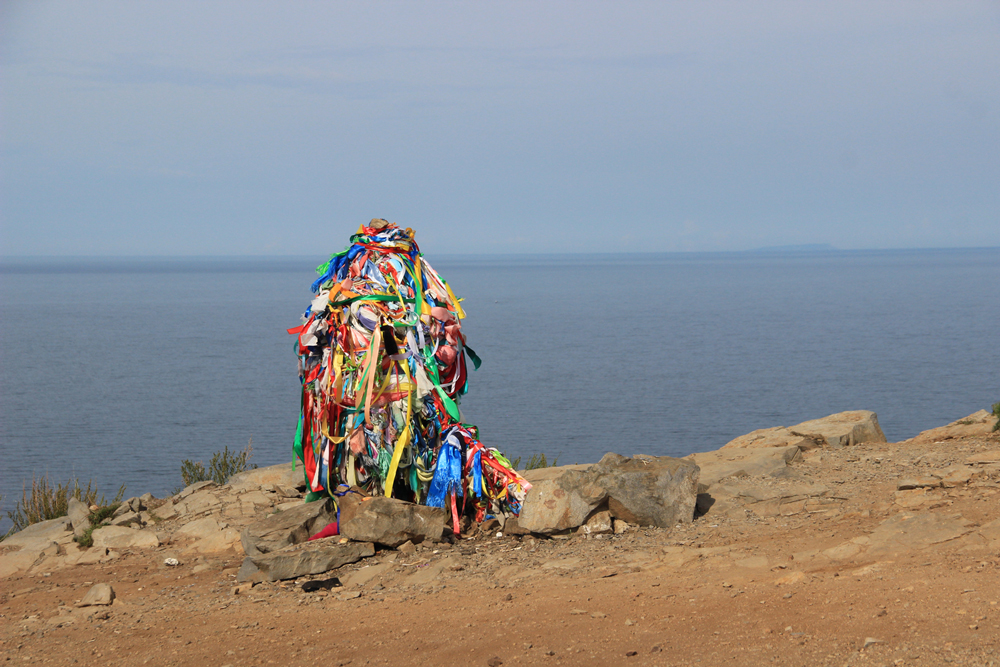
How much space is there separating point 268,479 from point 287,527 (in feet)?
8.46

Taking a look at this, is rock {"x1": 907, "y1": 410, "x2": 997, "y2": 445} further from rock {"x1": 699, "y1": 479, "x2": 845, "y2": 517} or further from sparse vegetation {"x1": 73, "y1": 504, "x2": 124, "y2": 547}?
sparse vegetation {"x1": 73, "y1": 504, "x2": 124, "y2": 547}

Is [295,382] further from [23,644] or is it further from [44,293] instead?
[44,293]

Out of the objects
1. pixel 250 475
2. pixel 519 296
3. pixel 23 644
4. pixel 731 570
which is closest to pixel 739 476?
pixel 731 570

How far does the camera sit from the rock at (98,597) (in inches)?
307

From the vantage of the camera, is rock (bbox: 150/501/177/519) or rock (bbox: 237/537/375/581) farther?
rock (bbox: 150/501/177/519)

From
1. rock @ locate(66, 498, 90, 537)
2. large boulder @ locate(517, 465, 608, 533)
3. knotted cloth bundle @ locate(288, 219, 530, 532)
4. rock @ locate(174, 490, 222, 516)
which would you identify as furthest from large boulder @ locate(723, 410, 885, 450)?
rock @ locate(66, 498, 90, 537)

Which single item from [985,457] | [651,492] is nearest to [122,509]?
[651,492]

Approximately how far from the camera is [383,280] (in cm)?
949

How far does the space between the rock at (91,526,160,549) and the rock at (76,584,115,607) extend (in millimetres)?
1620

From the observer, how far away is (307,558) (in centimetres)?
814

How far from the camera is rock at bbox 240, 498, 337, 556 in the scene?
8570 mm

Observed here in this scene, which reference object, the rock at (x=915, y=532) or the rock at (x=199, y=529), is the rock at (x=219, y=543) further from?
the rock at (x=915, y=532)

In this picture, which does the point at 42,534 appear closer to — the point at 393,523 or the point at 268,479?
the point at 268,479

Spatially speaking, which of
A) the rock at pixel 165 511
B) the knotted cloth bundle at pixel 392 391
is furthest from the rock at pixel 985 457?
the rock at pixel 165 511
